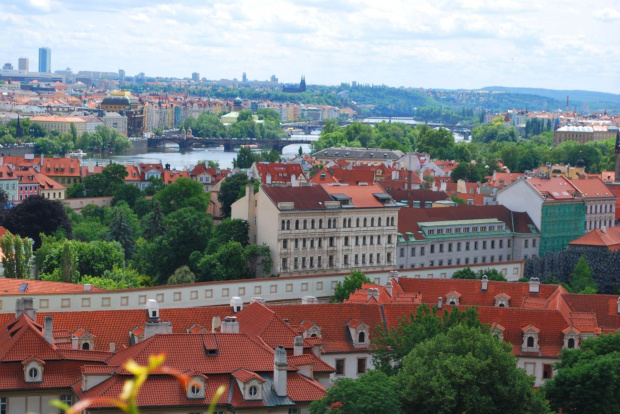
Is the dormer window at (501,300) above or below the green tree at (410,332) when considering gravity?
below

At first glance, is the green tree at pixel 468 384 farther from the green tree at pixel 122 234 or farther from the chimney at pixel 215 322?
the green tree at pixel 122 234

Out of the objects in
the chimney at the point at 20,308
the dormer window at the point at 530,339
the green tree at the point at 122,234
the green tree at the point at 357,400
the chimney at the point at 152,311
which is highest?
the chimney at the point at 20,308

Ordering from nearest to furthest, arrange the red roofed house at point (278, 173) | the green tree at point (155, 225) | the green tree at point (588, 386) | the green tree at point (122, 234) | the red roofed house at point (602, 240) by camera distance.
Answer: the green tree at point (588, 386)
the red roofed house at point (602, 240)
the green tree at point (122, 234)
the green tree at point (155, 225)
the red roofed house at point (278, 173)

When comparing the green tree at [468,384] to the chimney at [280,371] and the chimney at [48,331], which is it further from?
the chimney at [48,331]

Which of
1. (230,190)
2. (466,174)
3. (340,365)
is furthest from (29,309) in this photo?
(466,174)

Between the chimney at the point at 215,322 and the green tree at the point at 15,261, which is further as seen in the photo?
the green tree at the point at 15,261

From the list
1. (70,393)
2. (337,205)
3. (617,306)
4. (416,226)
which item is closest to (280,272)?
(337,205)

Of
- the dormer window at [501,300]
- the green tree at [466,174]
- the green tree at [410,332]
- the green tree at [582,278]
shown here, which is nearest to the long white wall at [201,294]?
the dormer window at [501,300]

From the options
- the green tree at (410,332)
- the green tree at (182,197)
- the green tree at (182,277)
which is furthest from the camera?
the green tree at (182,197)
